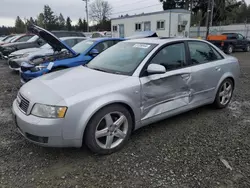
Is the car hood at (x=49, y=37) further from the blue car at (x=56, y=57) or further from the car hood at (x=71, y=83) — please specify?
the car hood at (x=71, y=83)

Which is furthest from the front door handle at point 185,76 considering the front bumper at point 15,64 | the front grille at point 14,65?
the front grille at point 14,65

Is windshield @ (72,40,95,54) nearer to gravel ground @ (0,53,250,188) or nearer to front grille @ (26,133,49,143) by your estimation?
gravel ground @ (0,53,250,188)

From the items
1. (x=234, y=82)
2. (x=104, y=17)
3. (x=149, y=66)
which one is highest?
(x=104, y=17)

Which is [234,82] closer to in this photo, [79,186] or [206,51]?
[206,51]

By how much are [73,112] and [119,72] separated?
1.00m

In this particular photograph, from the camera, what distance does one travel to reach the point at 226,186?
229cm

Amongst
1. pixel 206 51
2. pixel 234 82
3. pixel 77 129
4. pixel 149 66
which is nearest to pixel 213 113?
pixel 234 82

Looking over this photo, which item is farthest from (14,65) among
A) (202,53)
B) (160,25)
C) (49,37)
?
(160,25)

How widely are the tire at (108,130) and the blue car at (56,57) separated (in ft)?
10.4

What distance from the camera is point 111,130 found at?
2.84 m

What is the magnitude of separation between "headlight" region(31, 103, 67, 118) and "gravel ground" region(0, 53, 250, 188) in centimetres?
66

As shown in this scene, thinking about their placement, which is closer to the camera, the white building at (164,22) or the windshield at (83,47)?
the windshield at (83,47)

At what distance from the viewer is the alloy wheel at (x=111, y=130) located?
9.02 ft

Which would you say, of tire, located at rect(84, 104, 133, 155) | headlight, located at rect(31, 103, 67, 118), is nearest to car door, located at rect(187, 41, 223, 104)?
tire, located at rect(84, 104, 133, 155)
